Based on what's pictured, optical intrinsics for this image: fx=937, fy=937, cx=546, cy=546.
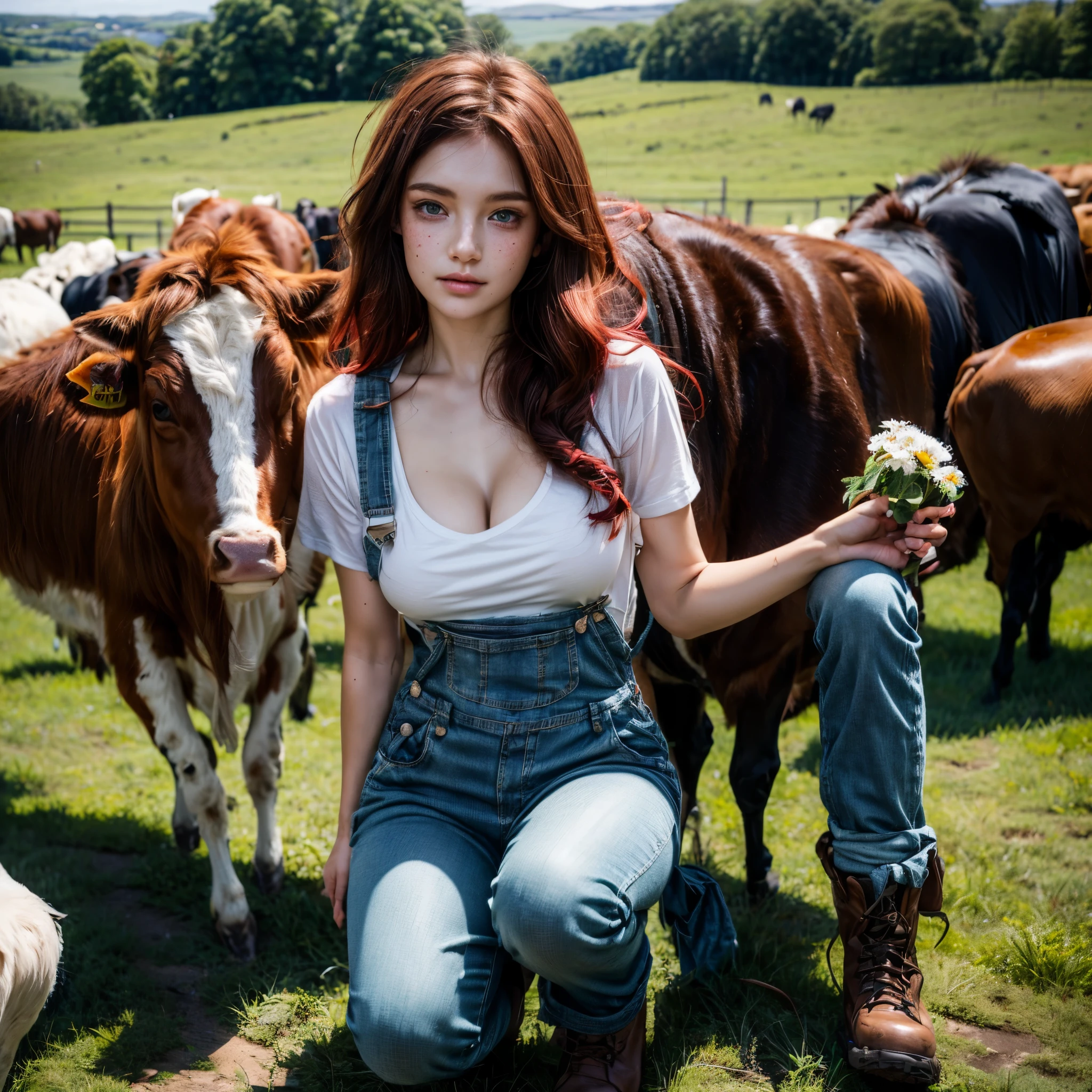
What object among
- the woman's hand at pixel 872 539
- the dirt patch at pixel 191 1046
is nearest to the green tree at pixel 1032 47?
the woman's hand at pixel 872 539

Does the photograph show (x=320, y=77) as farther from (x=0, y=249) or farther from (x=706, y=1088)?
(x=706, y=1088)

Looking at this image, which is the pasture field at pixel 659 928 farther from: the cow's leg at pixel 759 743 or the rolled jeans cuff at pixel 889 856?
the rolled jeans cuff at pixel 889 856

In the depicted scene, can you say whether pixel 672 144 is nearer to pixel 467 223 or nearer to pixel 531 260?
pixel 531 260

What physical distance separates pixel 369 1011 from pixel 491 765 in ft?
1.67

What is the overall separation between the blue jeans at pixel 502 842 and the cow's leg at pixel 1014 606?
3296 mm

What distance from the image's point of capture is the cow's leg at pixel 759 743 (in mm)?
2863

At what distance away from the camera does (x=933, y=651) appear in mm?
5461

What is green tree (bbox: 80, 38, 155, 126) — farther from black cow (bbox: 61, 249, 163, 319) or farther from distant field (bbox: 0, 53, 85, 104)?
black cow (bbox: 61, 249, 163, 319)

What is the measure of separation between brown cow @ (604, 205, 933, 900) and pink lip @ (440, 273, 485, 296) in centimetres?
75

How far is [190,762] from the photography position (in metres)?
3.09

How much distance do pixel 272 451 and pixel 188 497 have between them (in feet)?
0.88

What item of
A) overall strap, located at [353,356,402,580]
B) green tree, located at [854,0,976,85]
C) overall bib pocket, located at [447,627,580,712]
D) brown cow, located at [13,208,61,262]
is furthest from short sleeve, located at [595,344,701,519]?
green tree, located at [854,0,976,85]

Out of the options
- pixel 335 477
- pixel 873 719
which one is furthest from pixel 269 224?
pixel 873 719

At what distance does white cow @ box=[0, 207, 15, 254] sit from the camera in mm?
6891
